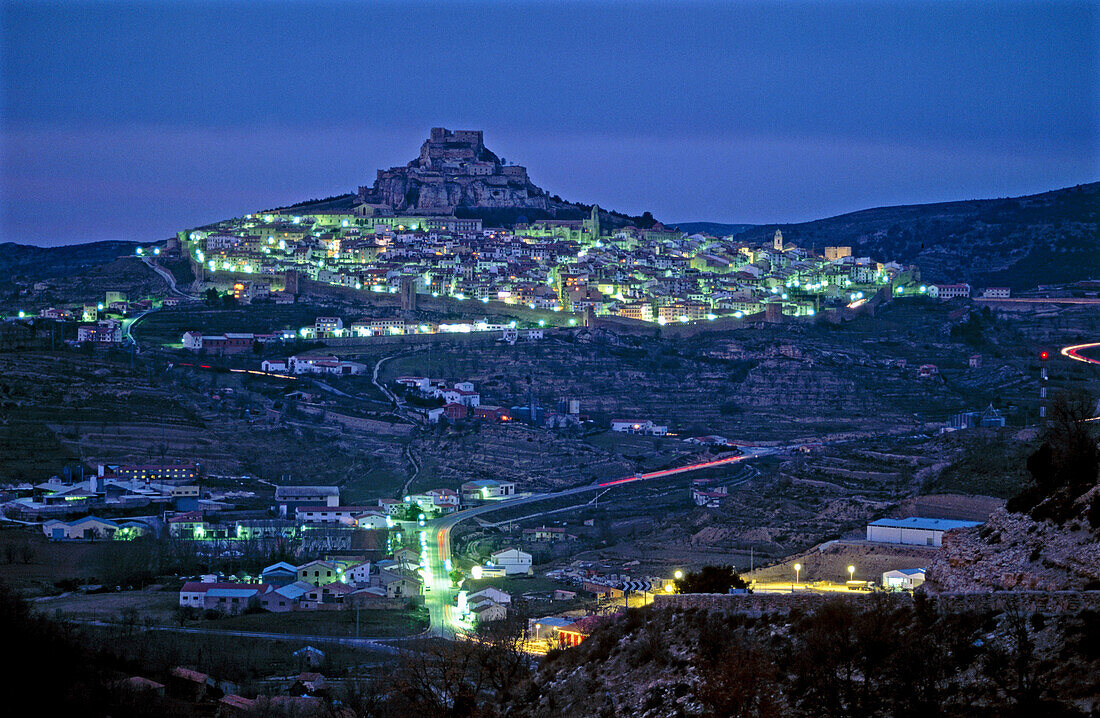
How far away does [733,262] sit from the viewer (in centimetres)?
6750

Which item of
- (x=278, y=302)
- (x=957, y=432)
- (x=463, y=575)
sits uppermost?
(x=278, y=302)

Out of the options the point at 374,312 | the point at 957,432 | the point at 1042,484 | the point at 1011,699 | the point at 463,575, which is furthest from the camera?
the point at 374,312

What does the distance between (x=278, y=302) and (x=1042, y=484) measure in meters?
43.8

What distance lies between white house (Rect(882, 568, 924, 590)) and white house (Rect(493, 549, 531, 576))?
34.5ft

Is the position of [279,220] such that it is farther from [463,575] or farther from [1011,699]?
[1011,699]

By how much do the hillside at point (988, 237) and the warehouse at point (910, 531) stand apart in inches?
1783

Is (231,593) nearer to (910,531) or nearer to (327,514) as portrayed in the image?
(327,514)

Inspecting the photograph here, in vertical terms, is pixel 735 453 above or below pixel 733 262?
below

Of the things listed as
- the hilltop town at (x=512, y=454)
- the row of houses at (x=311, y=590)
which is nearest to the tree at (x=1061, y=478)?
the hilltop town at (x=512, y=454)

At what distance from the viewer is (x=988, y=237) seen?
74.7 meters

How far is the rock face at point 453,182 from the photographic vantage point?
76500 millimetres

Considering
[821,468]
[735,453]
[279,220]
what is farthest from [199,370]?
[279,220]

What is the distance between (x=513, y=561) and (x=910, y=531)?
913 cm

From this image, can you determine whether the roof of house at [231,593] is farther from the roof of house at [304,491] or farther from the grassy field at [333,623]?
the roof of house at [304,491]
